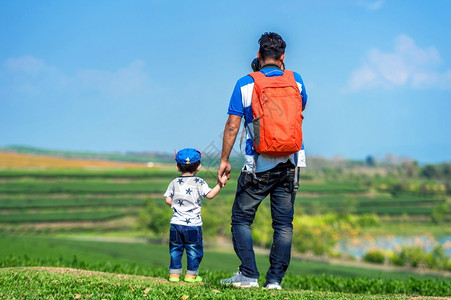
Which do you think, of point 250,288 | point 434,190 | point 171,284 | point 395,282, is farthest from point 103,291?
point 434,190

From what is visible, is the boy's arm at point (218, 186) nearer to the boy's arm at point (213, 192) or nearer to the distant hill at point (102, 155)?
the boy's arm at point (213, 192)

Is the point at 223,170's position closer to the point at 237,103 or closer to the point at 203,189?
the point at 203,189

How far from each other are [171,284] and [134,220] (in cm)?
7779

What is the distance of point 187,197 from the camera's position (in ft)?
23.5

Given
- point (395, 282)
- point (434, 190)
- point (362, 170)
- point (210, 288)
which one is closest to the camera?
point (210, 288)

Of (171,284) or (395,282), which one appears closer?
(171,284)

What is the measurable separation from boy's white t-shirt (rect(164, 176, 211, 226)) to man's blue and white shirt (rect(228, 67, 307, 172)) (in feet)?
2.86

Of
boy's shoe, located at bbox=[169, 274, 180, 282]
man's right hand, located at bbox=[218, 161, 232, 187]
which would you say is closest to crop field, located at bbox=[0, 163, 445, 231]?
boy's shoe, located at bbox=[169, 274, 180, 282]

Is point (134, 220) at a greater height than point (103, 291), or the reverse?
point (103, 291)

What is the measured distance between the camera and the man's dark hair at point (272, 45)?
6.57 metres

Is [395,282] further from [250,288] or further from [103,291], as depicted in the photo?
[103,291]

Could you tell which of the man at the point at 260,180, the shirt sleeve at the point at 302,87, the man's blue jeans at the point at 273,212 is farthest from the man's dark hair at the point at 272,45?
the man's blue jeans at the point at 273,212

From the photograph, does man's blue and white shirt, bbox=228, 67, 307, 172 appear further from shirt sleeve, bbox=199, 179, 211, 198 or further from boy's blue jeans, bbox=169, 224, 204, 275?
boy's blue jeans, bbox=169, 224, 204, 275

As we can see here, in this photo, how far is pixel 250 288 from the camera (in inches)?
260
